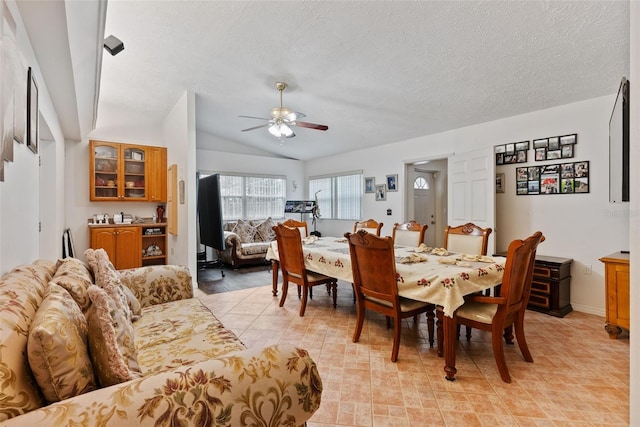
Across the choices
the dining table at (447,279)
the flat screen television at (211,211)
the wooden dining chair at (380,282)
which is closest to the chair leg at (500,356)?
the dining table at (447,279)

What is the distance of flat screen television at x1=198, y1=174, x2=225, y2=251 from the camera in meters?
4.47

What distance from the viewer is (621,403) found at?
180 cm

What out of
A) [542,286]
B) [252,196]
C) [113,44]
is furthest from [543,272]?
[252,196]

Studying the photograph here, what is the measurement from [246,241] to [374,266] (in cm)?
448

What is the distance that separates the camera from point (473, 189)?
13.8 feet

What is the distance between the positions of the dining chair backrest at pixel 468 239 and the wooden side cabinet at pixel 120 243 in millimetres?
4939

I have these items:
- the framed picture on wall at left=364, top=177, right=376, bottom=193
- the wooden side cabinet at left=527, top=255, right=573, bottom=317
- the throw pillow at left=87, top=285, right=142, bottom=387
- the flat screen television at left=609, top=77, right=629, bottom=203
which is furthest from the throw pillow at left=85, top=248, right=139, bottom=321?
the framed picture on wall at left=364, top=177, right=376, bottom=193

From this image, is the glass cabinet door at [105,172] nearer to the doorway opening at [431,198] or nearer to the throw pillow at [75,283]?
the throw pillow at [75,283]

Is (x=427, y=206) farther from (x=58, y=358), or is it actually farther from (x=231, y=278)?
(x=58, y=358)

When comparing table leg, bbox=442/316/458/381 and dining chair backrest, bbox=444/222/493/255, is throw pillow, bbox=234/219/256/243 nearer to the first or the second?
dining chair backrest, bbox=444/222/493/255

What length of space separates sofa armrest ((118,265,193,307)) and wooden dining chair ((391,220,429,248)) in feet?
7.78

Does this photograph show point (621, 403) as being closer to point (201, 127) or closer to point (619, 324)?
point (619, 324)

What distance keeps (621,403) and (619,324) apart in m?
1.15

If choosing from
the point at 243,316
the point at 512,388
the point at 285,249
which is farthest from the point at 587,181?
the point at 243,316
